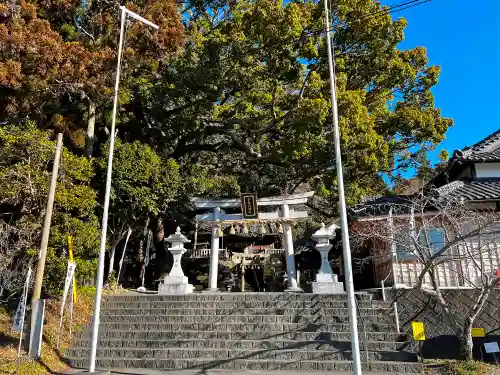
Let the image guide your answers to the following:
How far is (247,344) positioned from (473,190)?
30.6ft

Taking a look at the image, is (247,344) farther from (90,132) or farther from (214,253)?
(90,132)

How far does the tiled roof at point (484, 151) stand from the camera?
15.4 meters

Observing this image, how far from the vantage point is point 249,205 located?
15711 millimetres

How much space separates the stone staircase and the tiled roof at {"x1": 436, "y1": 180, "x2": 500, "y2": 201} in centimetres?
468

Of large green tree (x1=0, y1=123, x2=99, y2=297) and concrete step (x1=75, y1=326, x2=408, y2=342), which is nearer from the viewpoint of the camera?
concrete step (x1=75, y1=326, x2=408, y2=342)

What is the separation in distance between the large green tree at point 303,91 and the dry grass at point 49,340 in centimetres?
831

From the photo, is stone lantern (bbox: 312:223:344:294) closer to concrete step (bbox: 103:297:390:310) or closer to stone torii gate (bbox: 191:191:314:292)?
concrete step (bbox: 103:297:390:310)

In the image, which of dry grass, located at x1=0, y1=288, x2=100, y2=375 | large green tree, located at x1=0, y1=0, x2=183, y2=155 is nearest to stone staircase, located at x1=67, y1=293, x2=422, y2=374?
dry grass, located at x1=0, y1=288, x2=100, y2=375

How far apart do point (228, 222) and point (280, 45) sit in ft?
23.2

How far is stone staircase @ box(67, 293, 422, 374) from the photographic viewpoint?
9.33m

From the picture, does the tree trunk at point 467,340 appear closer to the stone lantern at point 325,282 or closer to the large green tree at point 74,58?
the stone lantern at point 325,282

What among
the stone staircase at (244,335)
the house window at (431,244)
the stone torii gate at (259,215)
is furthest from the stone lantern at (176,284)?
the house window at (431,244)

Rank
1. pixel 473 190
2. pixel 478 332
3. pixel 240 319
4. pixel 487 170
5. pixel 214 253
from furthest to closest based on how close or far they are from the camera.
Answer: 1. pixel 214 253
2. pixel 487 170
3. pixel 473 190
4. pixel 240 319
5. pixel 478 332

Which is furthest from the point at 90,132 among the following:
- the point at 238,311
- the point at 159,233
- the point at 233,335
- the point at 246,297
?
the point at 233,335
